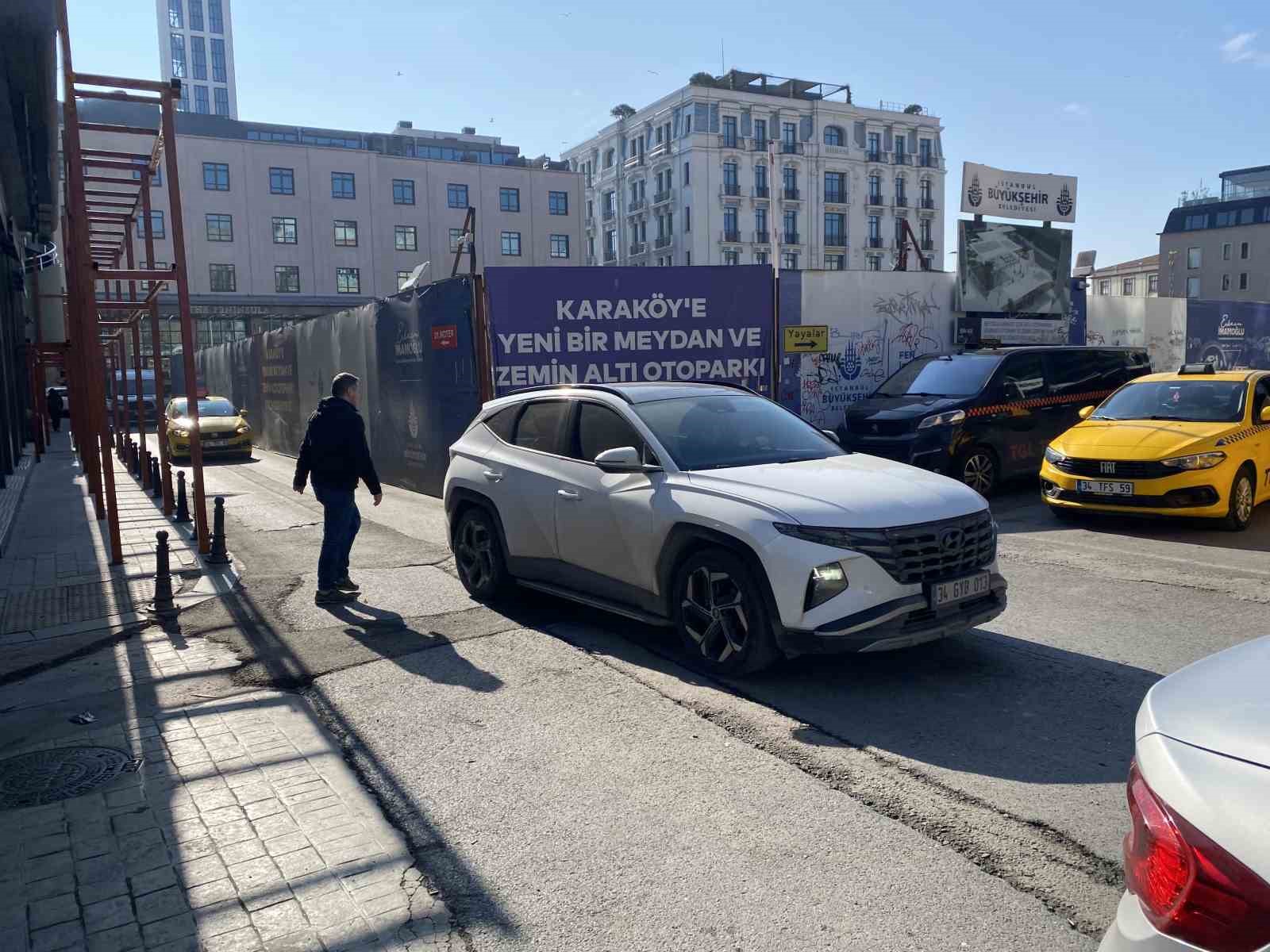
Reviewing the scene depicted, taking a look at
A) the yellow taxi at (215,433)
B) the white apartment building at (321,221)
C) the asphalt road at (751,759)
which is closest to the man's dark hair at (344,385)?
the asphalt road at (751,759)

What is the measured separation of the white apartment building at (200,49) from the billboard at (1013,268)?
15034 centimetres

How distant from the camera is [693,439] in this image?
634 centimetres

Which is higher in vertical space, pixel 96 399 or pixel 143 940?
pixel 96 399

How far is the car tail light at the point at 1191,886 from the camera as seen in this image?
63.6 inches

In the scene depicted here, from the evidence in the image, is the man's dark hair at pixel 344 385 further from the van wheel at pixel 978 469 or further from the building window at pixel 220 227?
the building window at pixel 220 227

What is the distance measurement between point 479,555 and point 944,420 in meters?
6.82

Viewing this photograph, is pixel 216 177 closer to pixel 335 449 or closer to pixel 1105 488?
pixel 335 449

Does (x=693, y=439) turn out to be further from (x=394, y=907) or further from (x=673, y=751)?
(x=394, y=907)

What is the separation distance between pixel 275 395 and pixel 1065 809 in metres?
23.3

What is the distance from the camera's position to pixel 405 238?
6241 cm

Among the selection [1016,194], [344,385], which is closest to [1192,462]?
[344,385]

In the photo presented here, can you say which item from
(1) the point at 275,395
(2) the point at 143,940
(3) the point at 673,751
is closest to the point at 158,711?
(2) the point at 143,940

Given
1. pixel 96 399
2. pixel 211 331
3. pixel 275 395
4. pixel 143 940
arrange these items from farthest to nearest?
1. pixel 211 331
2. pixel 275 395
3. pixel 96 399
4. pixel 143 940

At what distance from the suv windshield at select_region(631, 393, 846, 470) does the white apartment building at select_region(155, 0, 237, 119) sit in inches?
6288
